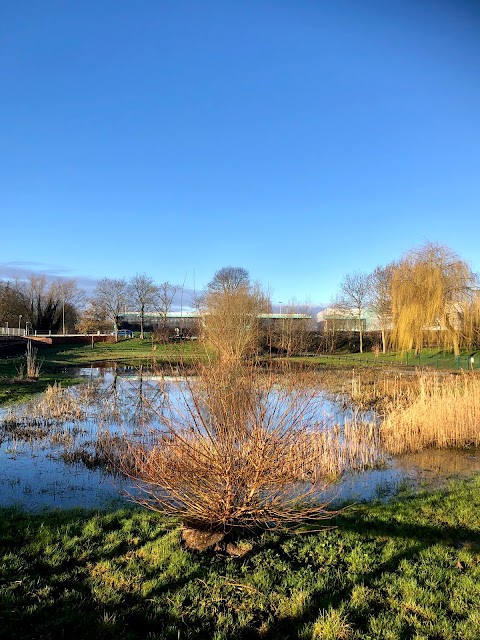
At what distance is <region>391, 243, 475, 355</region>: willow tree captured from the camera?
2530cm

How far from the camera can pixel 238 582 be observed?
401 centimetres

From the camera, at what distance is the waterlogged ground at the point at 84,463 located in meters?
6.68

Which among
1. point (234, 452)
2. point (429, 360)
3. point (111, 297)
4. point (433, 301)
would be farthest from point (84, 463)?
point (111, 297)

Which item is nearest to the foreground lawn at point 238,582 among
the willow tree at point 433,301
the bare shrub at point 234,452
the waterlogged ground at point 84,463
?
the bare shrub at point 234,452

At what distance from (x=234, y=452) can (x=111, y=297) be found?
5586 centimetres

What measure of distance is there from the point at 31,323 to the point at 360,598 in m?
63.3

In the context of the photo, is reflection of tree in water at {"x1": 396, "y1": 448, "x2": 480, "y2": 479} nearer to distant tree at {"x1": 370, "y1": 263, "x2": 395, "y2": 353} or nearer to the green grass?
the green grass

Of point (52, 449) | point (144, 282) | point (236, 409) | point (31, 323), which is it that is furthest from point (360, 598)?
point (31, 323)

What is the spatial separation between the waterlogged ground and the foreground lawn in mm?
985

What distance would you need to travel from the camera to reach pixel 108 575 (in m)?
4.10

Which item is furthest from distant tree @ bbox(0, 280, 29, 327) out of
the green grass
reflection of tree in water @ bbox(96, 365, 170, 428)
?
the green grass

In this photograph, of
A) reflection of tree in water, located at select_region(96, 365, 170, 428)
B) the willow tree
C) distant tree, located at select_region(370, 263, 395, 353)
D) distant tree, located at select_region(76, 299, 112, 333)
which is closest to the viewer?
reflection of tree in water, located at select_region(96, 365, 170, 428)

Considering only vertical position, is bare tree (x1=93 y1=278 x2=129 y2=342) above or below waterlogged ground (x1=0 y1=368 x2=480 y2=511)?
above

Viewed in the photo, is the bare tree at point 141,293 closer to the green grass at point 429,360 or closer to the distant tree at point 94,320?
the distant tree at point 94,320
